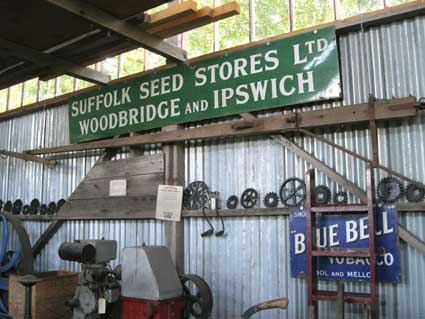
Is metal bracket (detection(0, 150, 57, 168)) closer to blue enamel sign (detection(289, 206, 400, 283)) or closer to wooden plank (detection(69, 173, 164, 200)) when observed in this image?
wooden plank (detection(69, 173, 164, 200))

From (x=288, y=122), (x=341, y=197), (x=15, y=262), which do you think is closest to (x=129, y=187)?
(x=15, y=262)

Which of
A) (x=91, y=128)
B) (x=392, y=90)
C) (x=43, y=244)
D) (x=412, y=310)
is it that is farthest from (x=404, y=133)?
(x=43, y=244)

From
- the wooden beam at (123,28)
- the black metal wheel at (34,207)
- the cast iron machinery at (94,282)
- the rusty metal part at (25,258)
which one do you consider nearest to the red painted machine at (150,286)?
the cast iron machinery at (94,282)

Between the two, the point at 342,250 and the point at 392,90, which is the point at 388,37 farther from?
the point at 342,250

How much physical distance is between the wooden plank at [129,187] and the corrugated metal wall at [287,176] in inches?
13.9

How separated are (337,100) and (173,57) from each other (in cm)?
175

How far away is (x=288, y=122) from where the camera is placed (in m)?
3.91

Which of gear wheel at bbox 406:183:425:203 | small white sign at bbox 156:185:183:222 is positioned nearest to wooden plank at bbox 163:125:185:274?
small white sign at bbox 156:185:183:222

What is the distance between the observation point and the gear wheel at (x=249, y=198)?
418 cm

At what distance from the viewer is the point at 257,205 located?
13.7ft

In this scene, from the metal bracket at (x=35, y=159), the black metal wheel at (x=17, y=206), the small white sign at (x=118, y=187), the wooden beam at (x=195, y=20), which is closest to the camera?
the wooden beam at (x=195, y=20)

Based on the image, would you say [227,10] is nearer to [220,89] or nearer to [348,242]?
[220,89]

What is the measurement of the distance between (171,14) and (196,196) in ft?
5.83

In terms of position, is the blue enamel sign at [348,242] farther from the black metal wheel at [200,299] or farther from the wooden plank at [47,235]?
the wooden plank at [47,235]
